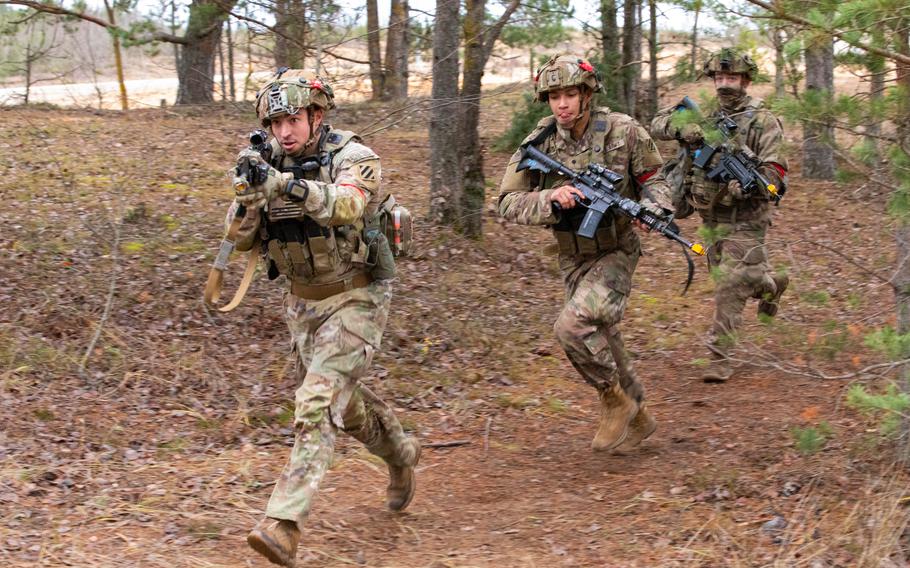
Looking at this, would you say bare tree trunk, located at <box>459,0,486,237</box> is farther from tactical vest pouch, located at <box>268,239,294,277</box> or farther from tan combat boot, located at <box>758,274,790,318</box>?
tactical vest pouch, located at <box>268,239,294,277</box>

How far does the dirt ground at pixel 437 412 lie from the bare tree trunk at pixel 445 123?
1.02 ft

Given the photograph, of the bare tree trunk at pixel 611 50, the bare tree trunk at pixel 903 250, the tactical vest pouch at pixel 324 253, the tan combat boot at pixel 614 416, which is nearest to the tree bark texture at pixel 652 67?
the bare tree trunk at pixel 611 50

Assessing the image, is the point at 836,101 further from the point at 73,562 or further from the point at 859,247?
the point at 859,247

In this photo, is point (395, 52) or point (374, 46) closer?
point (374, 46)

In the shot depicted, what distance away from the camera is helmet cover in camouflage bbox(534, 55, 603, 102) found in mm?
5754

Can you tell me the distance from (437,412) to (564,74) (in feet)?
9.20

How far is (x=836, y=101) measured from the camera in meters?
4.73

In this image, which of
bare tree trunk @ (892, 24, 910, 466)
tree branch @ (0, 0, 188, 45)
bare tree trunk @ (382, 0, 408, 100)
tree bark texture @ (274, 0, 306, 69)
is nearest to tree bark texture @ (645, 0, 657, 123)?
bare tree trunk @ (382, 0, 408, 100)

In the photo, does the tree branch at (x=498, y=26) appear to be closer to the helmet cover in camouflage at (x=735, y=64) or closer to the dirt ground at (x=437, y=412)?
the dirt ground at (x=437, y=412)

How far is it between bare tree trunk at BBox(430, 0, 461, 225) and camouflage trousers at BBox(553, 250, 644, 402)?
11.9 feet

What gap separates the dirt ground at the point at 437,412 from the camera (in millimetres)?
4926

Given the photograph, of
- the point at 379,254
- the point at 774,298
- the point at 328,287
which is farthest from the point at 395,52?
the point at 328,287

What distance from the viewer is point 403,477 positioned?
5484 mm

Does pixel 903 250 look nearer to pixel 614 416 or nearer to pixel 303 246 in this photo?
pixel 614 416
